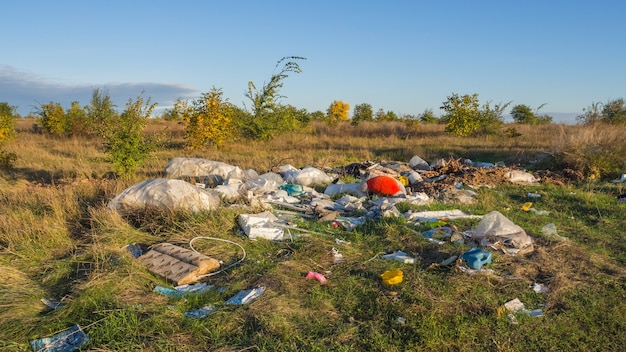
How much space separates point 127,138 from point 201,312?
20.3ft

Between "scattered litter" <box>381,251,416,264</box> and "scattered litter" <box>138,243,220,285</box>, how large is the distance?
5.22ft

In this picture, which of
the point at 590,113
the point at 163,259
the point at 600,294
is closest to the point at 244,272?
the point at 163,259

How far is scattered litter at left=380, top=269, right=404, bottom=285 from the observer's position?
11.7ft

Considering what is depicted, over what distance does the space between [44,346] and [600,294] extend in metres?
4.01

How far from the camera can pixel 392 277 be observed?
3.60 m

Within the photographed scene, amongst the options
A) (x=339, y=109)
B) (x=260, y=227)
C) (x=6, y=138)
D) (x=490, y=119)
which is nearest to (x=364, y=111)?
(x=339, y=109)

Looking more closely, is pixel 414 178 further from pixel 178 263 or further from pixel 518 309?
pixel 178 263

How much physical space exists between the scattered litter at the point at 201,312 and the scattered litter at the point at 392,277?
4.48 ft

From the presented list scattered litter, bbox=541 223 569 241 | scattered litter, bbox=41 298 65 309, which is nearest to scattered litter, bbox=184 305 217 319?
scattered litter, bbox=41 298 65 309

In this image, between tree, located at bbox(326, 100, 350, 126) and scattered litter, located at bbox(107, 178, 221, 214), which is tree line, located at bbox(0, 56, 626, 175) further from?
tree, located at bbox(326, 100, 350, 126)

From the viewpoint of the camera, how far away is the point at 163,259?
4039 millimetres

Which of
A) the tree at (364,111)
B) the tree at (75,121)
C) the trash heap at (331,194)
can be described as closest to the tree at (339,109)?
the tree at (364,111)

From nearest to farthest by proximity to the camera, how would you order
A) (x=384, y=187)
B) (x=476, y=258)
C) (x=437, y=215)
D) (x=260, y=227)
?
(x=476, y=258)
(x=260, y=227)
(x=437, y=215)
(x=384, y=187)

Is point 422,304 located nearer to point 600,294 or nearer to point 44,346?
point 600,294
